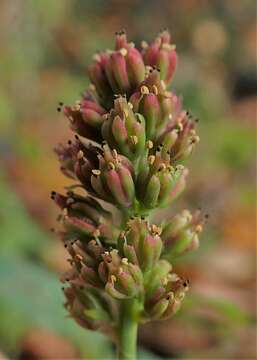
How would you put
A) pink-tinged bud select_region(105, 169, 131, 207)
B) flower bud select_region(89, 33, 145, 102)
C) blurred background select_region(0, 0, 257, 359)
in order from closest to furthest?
pink-tinged bud select_region(105, 169, 131, 207) < flower bud select_region(89, 33, 145, 102) < blurred background select_region(0, 0, 257, 359)

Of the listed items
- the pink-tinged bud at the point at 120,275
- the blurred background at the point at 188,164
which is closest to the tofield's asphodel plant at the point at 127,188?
the pink-tinged bud at the point at 120,275

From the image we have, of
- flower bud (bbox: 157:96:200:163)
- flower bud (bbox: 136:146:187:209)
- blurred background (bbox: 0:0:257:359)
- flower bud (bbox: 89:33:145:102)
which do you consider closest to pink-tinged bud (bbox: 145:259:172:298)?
flower bud (bbox: 136:146:187:209)

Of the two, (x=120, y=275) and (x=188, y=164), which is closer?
(x=120, y=275)

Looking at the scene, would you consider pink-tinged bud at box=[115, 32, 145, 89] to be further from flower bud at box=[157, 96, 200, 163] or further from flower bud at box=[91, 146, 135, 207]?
flower bud at box=[91, 146, 135, 207]

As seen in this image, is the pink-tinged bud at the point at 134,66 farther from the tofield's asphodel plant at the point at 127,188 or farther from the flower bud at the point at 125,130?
the flower bud at the point at 125,130

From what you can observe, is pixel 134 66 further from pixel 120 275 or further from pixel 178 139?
pixel 120 275

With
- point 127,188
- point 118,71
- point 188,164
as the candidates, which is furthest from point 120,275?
point 188,164

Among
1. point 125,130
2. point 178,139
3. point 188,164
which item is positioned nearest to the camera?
point 125,130

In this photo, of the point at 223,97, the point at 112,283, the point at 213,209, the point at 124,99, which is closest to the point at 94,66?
the point at 124,99
